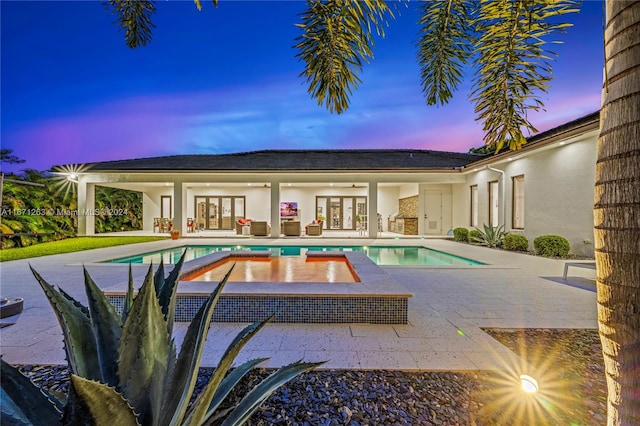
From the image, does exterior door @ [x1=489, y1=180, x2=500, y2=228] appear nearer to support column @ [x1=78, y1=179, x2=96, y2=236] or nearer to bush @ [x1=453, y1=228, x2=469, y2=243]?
bush @ [x1=453, y1=228, x2=469, y2=243]

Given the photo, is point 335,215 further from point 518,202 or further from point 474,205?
point 518,202

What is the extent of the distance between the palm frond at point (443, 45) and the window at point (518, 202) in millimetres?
9728

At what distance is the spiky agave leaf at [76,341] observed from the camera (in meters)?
1.01

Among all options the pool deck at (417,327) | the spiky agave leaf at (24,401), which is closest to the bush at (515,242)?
the pool deck at (417,327)

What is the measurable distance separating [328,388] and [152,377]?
1623 mm

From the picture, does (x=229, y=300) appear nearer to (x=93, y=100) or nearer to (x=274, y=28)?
(x=274, y=28)

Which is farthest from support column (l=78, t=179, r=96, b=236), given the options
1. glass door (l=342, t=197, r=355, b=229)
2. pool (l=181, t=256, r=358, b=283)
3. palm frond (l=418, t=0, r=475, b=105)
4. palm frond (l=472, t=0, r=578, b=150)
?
palm frond (l=472, t=0, r=578, b=150)

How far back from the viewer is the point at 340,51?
327 centimetres

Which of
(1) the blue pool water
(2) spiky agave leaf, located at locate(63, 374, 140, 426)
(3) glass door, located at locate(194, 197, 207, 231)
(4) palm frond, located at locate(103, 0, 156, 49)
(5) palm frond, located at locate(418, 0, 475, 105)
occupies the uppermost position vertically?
(4) palm frond, located at locate(103, 0, 156, 49)

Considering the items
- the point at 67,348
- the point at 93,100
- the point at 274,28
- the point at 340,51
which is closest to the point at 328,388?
the point at 67,348

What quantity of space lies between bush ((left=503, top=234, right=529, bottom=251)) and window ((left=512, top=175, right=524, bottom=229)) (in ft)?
3.82

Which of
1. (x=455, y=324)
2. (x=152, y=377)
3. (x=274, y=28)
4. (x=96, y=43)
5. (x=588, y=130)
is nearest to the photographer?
(x=152, y=377)

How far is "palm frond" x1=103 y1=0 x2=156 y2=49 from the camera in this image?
156 inches

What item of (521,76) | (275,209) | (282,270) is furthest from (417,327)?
(275,209)
